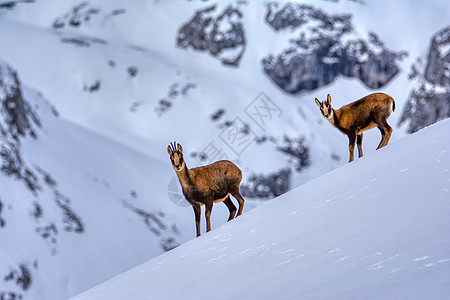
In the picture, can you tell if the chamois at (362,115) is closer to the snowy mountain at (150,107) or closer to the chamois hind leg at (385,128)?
the chamois hind leg at (385,128)

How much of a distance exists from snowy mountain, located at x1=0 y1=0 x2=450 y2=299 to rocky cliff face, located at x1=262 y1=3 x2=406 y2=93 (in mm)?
304

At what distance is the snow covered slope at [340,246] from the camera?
4.98 m

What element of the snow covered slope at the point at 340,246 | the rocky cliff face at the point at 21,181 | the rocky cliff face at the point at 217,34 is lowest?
the snow covered slope at the point at 340,246

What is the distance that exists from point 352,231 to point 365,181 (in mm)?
2481

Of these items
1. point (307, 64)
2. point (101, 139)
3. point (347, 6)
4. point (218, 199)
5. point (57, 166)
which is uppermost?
point (347, 6)

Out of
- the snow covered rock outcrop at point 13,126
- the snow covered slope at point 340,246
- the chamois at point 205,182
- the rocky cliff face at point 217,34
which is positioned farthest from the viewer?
the rocky cliff face at point 217,34

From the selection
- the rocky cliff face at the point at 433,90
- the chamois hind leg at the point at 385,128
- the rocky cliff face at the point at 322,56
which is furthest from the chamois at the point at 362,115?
the rocky cliff face at the point at 322,56

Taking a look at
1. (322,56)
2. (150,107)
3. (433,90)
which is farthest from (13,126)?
(433,90)

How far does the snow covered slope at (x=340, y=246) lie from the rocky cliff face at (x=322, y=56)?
4345 inches

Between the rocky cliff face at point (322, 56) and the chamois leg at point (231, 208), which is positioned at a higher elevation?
the rocky cliff face at point (322, 56)

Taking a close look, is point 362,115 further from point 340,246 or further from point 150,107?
point 150,107

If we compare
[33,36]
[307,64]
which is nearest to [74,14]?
[33,36]

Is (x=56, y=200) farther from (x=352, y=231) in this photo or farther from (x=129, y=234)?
(x=352, y=231)

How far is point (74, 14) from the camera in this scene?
466 ft
